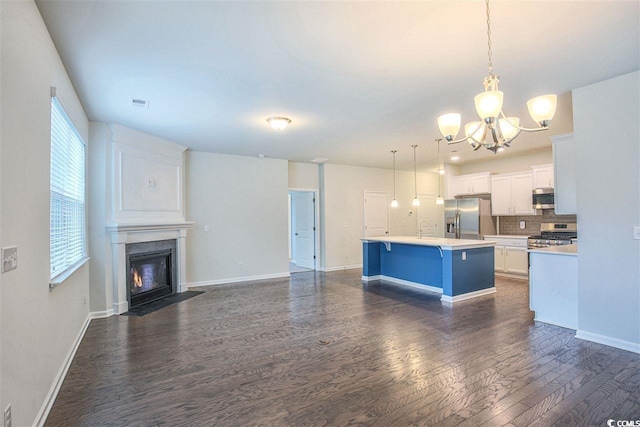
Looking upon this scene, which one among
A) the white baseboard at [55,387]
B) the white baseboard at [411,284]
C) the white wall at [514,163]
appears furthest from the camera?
the white wall at [514,163]

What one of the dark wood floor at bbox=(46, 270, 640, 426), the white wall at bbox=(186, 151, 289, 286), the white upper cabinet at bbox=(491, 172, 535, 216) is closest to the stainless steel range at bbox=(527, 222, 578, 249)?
the white upper cabinet at bbox=(491, 172, 535, 216)

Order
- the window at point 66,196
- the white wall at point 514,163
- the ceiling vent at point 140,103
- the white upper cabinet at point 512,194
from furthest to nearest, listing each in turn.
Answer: the white wall at point 514,163 < the white upper cabinet at point 512,194 < the ceiling vent at point 140,103 < the window at point 66,196

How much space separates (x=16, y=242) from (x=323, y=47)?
236cm

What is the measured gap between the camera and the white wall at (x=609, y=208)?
3.05 m

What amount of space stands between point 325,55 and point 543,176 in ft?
19.2

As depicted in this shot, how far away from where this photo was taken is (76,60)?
2756 millimetres

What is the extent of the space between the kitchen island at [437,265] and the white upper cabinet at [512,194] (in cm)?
193

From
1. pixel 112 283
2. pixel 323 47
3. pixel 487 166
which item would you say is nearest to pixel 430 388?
pixel 323 47

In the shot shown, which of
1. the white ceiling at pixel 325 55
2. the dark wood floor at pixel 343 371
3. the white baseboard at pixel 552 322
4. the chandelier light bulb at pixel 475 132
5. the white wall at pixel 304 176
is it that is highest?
the white ceiling at pixel 325 55

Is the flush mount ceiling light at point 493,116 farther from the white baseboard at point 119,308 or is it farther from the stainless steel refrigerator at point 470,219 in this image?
the stainless steel refrigerator at point 470,219

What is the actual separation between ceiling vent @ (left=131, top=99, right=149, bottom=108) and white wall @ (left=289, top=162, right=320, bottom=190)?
158 inches

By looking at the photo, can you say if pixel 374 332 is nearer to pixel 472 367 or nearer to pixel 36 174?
pixel 472 367

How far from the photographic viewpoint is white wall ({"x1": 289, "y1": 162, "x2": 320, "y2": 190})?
25.0 ft

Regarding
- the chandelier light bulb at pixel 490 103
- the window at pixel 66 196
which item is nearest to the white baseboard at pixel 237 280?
the window at pixel 66 196
